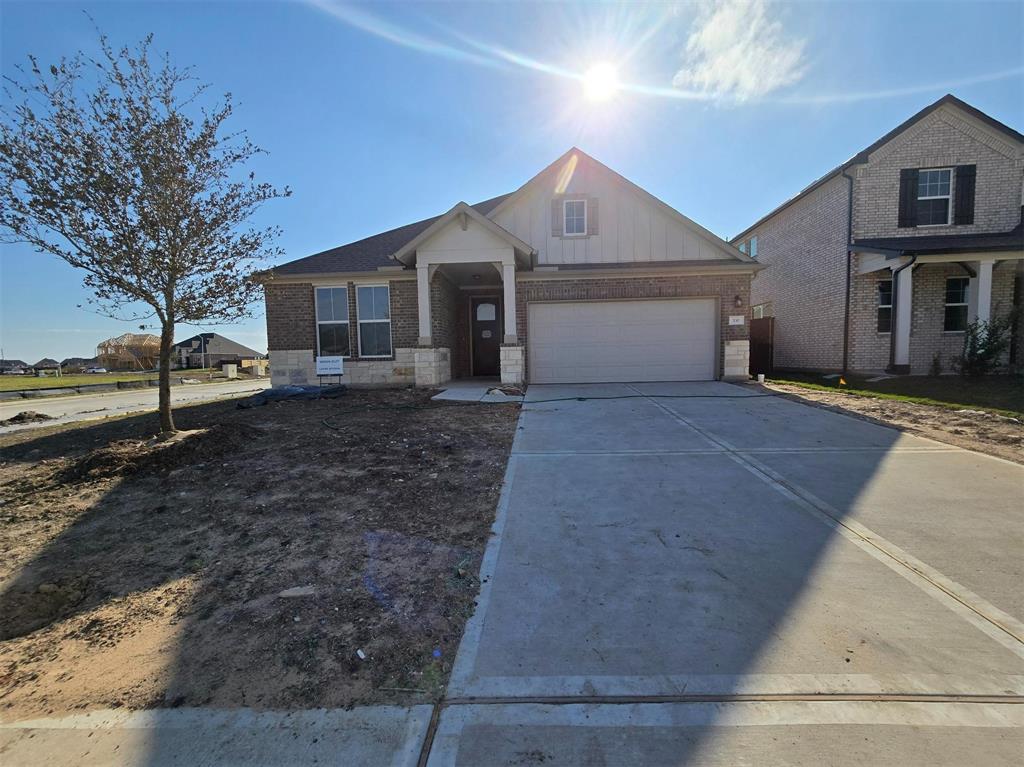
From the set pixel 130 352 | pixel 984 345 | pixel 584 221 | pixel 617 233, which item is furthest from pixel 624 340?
pixel 130 352

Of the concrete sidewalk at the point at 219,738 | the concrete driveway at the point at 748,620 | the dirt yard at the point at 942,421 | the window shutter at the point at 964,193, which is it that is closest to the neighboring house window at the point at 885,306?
the window shutter at the point at 964,193

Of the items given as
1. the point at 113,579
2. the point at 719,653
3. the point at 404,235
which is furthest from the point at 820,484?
the point at 404,235

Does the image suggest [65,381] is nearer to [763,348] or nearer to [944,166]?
[763,348]

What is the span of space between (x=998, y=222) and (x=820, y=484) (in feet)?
51.0

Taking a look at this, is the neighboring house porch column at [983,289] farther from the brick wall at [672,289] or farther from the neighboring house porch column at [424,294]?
the neighboring house porch column at [424,294]

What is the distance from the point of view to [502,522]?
376 cm

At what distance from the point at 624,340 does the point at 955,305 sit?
1038 cm

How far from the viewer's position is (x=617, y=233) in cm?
1303

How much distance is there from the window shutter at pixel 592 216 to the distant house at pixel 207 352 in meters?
54.9

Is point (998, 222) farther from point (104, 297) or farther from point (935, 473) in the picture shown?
point (104, 297)

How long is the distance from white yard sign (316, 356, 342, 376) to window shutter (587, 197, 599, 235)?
7732 mm

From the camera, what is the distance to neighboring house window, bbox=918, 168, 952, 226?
13984 mm

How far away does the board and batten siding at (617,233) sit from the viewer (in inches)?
510

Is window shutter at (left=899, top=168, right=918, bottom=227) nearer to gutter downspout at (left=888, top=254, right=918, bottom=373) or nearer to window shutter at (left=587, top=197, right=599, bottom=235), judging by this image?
gutter downspout at (left=888, top=254, right=918, bottom=373)
